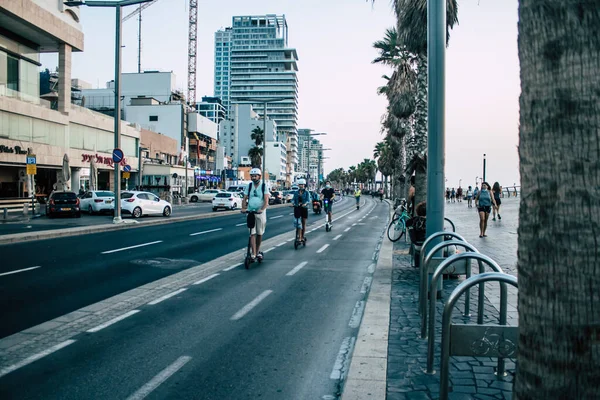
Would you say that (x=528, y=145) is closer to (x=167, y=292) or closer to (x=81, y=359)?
(x=81, y=359)

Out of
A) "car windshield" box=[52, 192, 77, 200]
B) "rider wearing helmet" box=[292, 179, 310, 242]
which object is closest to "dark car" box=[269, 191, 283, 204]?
"car windshield" box=[52, 192, 77, 200]

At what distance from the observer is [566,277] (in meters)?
1.85

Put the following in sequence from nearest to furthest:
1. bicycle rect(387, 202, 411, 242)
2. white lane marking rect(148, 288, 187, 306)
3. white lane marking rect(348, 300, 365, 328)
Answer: white lane marking rect(348, 300, 365, 328) → white lane marking rect(148, 288, 187, 306) → bicycle rect(387, 202, 411, 242)

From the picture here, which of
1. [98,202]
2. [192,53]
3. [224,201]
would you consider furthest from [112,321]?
[192,53]

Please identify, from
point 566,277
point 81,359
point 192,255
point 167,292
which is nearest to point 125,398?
point 81,359

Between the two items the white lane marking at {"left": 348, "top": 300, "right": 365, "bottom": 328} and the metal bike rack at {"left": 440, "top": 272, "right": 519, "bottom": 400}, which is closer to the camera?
the metal bike rack at {"left": 440, "top": 272, "right": 519, "bottom": 400}

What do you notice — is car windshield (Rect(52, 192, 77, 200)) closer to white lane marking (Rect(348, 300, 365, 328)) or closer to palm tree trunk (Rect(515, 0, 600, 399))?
white lane marking (Rect(348, 300, 365, 328))

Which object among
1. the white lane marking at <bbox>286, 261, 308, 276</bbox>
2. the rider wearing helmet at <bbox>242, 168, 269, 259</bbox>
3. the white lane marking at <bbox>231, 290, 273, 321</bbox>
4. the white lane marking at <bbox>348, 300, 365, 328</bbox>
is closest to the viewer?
the white lane marking at <bbox>348, 300, 365, 328</bbox>

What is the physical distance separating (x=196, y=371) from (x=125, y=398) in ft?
2.45

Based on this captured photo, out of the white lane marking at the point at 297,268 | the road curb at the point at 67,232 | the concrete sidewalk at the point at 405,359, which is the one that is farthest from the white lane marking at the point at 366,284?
the road curb at the point at 67,232

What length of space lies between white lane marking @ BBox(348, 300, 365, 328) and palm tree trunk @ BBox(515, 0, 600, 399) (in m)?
4.57

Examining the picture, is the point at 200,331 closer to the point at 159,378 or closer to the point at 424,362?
the point at 159,378

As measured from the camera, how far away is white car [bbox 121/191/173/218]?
30.4 m

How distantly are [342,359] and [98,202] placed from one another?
31.2 meters
